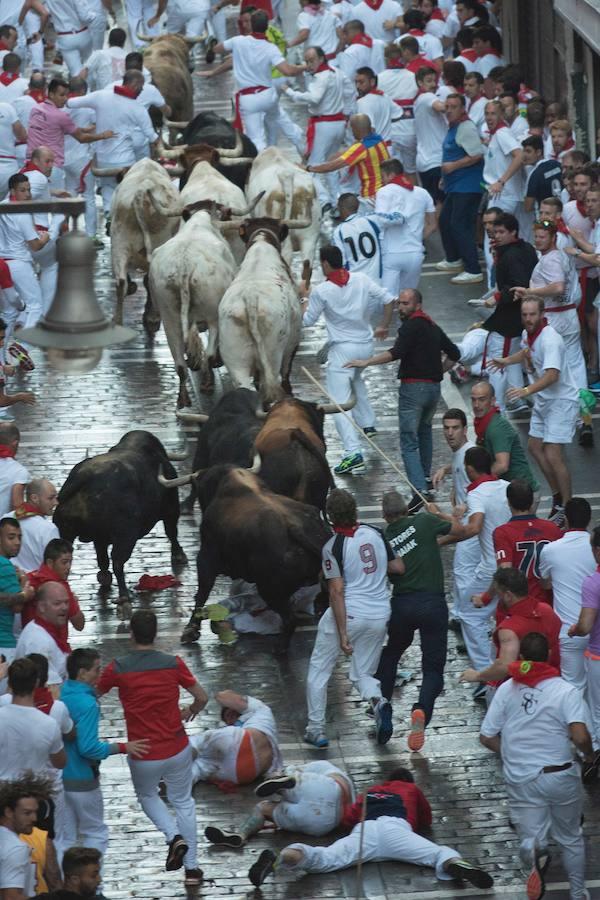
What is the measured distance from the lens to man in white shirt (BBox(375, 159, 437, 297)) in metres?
21.2

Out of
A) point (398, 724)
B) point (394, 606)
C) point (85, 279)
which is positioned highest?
point (85, 279)

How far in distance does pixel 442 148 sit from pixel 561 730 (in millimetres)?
14268

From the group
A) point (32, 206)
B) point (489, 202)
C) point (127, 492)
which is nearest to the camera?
point (32, 206)

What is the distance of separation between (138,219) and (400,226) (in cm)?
298

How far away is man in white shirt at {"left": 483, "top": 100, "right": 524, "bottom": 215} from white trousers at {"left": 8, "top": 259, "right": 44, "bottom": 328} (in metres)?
5.28

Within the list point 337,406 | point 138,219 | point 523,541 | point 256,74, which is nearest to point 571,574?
point 523,541

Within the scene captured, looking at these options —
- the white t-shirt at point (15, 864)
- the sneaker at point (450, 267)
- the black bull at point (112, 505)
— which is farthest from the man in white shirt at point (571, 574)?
the sneaker at point (450, 267)

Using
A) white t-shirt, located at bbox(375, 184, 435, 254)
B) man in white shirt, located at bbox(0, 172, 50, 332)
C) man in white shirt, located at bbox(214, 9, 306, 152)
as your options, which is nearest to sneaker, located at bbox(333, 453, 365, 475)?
white t-shirt, located at bbox(375, 184, 435, 254)

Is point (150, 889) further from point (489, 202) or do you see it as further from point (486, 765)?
point (489, 202)

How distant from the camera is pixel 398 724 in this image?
13680 mm

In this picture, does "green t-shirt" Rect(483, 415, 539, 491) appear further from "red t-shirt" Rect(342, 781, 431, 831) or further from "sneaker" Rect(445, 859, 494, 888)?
"sneaker" Rect(445, 859, 494, 888)

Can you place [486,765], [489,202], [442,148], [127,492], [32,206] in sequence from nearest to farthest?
[32,206] < [486,765] < [127,492] < [489,202] < [442,148]

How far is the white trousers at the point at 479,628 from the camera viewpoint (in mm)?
13844

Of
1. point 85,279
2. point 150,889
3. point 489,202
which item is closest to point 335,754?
point 150,889
